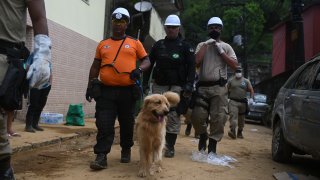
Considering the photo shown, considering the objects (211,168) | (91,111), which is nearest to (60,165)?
(211,168)

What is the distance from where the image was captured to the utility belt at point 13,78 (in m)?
3.73

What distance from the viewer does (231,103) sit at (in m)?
13.2

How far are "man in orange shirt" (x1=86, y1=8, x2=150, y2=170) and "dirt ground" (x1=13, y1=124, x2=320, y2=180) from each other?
0.45 metres

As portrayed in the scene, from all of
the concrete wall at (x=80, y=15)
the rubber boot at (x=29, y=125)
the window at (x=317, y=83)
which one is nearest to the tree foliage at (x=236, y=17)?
the concrete wall at (x=80, y=15)

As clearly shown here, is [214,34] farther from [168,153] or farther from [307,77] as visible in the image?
[168,153]

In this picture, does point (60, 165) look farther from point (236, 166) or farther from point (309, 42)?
point (309, 42)

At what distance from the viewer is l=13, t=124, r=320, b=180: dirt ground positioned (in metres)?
6.06

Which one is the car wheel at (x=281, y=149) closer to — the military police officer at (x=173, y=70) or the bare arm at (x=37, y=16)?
the military police officer at (x=173, y=70)

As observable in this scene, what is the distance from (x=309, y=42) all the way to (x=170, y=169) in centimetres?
2226

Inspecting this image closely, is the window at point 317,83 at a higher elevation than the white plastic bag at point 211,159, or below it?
higher

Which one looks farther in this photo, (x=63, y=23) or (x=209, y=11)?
(x=209, y=11)

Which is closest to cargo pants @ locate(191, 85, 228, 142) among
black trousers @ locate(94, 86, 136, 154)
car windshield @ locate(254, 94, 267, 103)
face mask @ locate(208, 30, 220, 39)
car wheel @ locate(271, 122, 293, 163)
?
face mask @ locate(208, 30, 220, 39)

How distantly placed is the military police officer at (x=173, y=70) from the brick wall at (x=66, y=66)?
544 cm

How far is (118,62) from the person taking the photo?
648cm
